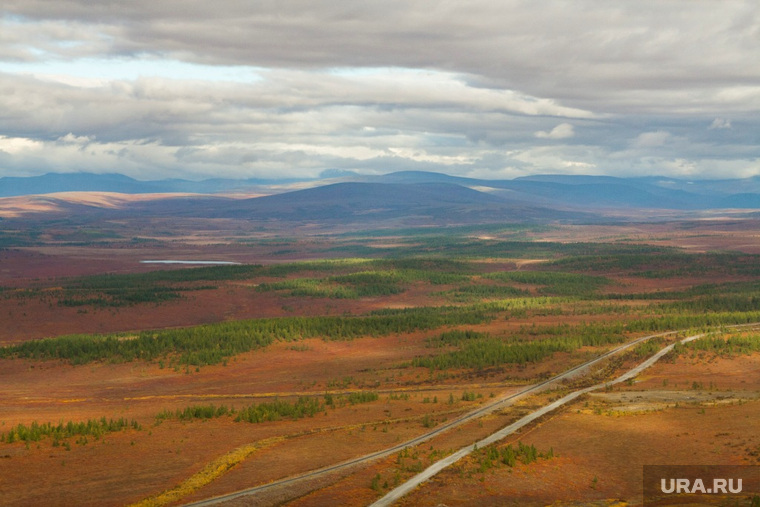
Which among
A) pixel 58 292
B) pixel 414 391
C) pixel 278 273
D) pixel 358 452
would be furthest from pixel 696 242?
pixel 358 452

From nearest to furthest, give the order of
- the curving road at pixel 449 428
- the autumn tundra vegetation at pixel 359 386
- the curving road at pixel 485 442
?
the curving road at pixel 485 442 < the curving road at pixel 449 428 < the autumn tundra vegetation at pixel 359 386

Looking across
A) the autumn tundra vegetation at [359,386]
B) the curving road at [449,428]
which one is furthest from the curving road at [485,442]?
the autumn tundra vegetation at [359,386]

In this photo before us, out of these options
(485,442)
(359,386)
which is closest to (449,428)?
(485,442)

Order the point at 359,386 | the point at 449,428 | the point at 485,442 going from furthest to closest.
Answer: the point at 359,386, the point at 449,428, the point at 485,442

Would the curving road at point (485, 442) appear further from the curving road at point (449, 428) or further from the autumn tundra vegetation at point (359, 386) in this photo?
the autumn tundra vegetation at point (359, 386)

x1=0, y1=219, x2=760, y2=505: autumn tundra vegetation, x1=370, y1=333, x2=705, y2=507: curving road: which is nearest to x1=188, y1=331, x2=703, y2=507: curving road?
x1=370, y1=333, x2=705, y2=507: curving road

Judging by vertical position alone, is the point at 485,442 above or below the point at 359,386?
above

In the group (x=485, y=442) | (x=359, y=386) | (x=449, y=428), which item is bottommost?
(x=359, y=386)

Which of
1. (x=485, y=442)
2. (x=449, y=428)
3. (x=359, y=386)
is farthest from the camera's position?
(x=359, y=386)

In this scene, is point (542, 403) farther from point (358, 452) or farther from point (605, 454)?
point (358, 452)

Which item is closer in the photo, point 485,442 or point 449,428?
point 485,442

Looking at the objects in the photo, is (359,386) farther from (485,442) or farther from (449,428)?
(485,442)
